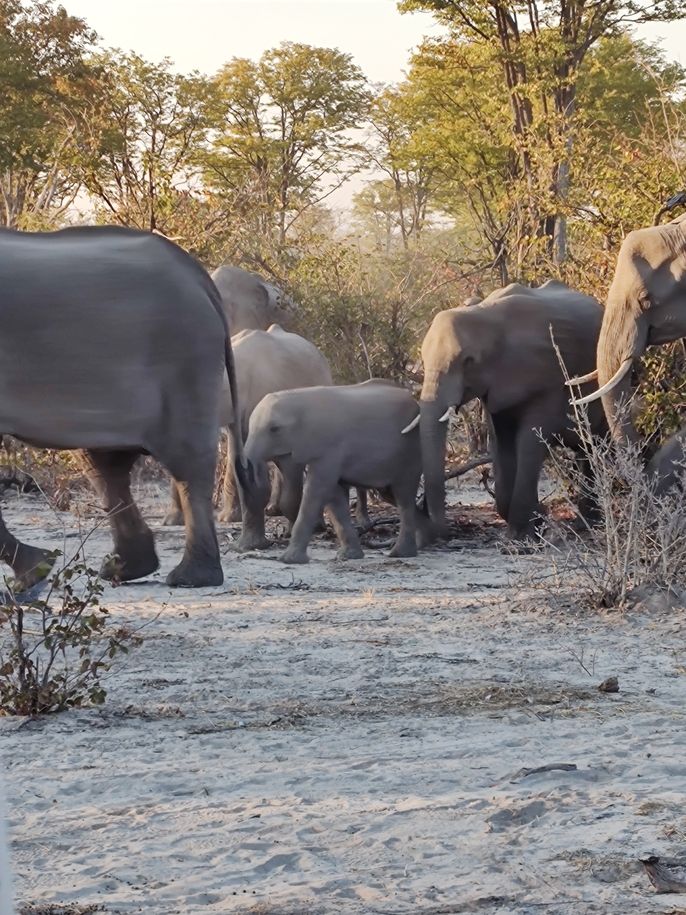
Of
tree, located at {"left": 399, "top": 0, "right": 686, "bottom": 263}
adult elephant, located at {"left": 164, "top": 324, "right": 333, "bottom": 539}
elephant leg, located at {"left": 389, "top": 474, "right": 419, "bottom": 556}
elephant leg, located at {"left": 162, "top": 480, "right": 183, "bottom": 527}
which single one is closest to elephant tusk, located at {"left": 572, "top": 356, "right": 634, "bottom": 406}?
elephant leg, located at {"left": 389, "top": 474, "right": 419, "bottom": 556}

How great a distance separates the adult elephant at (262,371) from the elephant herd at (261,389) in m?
0.01

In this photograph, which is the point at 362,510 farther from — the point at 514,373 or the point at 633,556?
the point at 633,556

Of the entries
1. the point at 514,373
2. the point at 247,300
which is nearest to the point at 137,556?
the point at 514,373

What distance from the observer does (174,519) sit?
10.5m

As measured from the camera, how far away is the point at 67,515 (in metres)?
11.1

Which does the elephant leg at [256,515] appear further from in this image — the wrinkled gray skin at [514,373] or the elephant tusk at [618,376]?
the elephant tusk at [618,376]

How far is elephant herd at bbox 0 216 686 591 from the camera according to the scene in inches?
293

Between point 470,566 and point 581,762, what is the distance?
4358 millimetres

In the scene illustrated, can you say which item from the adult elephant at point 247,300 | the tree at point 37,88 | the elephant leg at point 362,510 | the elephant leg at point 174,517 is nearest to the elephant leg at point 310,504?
the elephant leg at point 362,510

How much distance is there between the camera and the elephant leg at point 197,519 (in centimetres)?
786

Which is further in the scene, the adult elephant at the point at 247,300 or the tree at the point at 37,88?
the tree at the point at 37,88

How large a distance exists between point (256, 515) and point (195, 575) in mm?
1408

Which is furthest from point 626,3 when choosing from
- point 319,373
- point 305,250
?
point 319,373

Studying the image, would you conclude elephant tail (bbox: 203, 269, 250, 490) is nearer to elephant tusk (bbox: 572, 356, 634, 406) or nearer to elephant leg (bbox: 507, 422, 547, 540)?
elephant leg (bbox: 507, 422, 547, 540)
